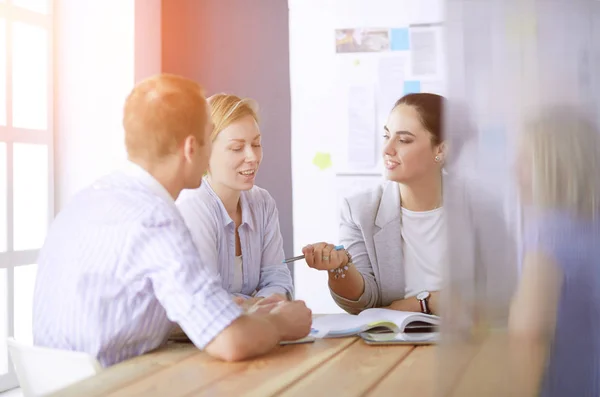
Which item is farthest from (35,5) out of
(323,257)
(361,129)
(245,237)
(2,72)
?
(323,257)

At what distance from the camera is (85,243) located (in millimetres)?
1317

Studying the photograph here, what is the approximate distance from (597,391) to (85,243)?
0.97 metres

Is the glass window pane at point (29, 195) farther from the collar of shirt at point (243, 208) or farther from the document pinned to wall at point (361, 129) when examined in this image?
the document pinned to wall at point (361, 129)

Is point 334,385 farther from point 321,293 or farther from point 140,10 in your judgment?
point 140,10

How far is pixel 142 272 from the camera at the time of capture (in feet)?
4.11

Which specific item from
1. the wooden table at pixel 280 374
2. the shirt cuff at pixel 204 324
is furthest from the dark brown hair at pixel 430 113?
the shirt cuff at pixel 204 324

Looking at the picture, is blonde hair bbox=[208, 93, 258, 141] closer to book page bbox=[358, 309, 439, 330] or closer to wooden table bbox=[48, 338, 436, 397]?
book page bbox=[358, 309, 439, 330]

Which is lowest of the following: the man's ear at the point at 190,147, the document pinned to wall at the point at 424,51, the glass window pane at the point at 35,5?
the man's ear at the point at 190,147

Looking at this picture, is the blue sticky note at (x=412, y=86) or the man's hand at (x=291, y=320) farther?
the blue sticky note at (x=412, y=86)

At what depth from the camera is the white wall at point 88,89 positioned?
123 inches

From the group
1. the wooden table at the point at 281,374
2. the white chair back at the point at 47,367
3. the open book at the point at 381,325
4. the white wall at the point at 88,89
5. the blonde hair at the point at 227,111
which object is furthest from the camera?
the white wall at the point at 88,89

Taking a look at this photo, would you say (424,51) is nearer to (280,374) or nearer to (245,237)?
(245,237)

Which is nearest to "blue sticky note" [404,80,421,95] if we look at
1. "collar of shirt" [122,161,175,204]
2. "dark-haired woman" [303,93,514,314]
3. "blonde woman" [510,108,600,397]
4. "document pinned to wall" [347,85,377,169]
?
"document pinned to wall" [347,85,377,169]

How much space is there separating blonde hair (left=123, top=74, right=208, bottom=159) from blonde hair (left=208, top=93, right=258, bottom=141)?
526mm
